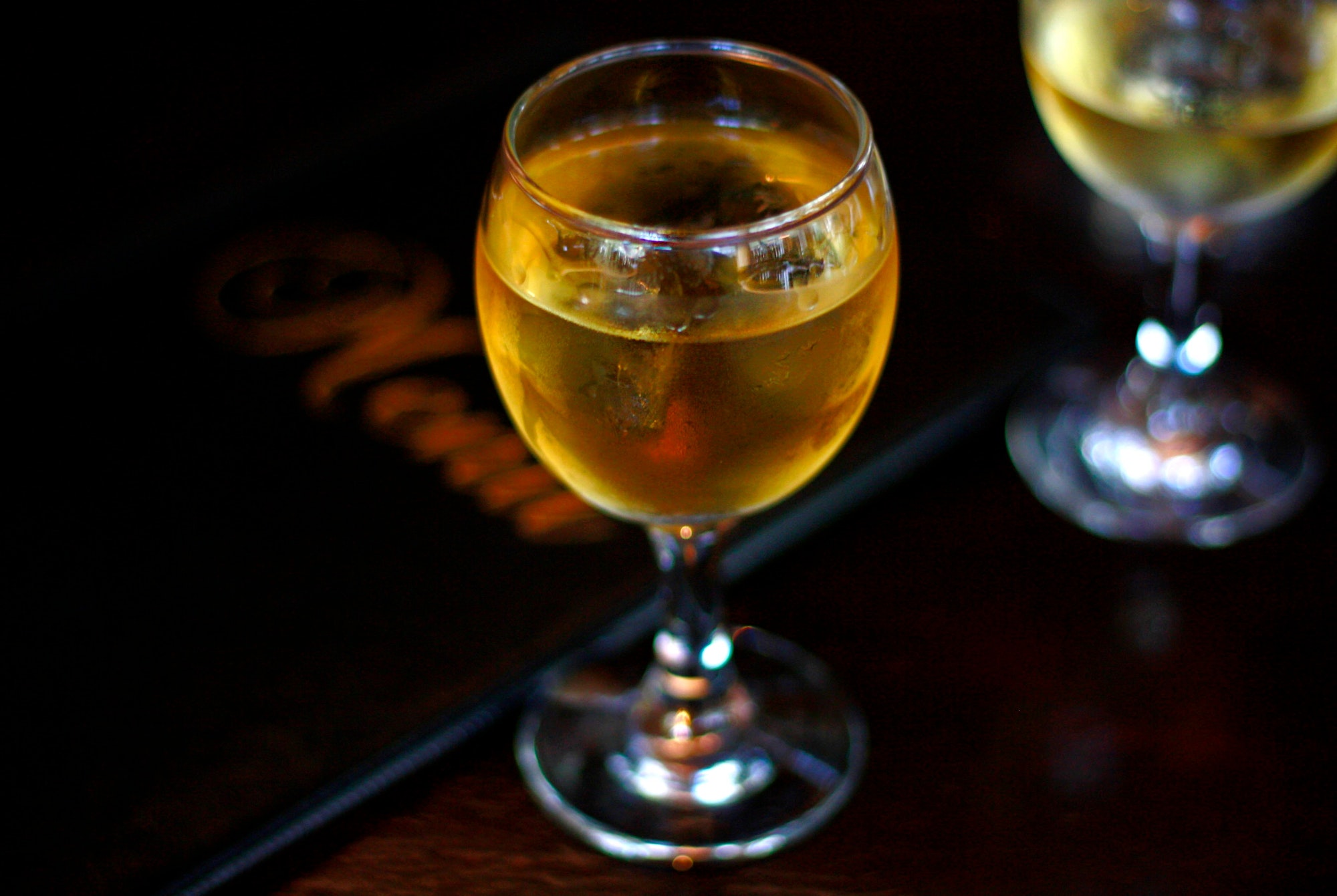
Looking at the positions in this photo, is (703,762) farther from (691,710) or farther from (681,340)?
(681,340)

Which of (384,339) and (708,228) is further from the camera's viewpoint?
(384,339)

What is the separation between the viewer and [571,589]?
2.10 ft

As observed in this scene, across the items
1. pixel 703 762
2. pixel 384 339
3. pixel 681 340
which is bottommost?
pixel 703 762

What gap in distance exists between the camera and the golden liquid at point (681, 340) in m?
0.48

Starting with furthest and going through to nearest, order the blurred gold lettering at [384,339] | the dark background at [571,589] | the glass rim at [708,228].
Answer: the blurred gold lettering at [384,339] < the dark background at [571,589] < the glass rim at [708,228]

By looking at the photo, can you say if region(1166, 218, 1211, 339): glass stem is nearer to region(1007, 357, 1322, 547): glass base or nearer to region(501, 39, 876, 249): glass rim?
region(1007, 357, 1322, 547): glass base

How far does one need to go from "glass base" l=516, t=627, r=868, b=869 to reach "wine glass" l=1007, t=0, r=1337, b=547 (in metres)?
0.15

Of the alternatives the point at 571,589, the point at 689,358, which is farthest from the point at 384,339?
the point at 689,358

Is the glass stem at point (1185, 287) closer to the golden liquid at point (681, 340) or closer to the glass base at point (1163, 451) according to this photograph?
the glass base at point (1163, 451)

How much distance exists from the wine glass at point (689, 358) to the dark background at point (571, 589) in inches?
1.2

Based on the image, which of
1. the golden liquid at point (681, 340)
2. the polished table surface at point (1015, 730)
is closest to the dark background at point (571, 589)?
the polished table surface at point (1015, 730)

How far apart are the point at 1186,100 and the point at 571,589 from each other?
34 centimetres

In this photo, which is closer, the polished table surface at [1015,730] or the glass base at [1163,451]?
the polished table surface at [1015,730]

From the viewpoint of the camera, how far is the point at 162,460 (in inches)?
27.0
